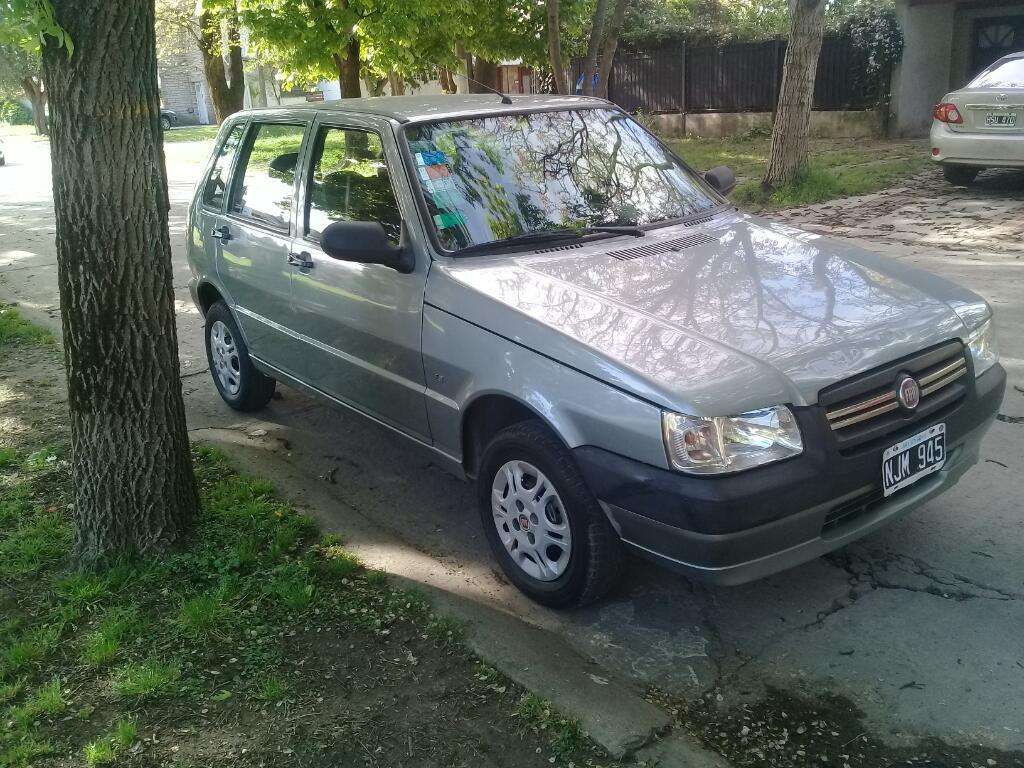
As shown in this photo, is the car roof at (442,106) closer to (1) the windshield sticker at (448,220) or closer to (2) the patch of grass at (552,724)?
(1) the windshield sticker at (448,220)

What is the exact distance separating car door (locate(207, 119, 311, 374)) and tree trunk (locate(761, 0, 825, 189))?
8.08 metres

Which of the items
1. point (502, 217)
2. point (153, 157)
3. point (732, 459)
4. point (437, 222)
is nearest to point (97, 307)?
point (153, 157)

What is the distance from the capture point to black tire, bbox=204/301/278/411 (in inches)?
228

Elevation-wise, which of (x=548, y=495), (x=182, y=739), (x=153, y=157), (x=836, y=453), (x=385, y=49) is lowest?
(x=182, y=739)

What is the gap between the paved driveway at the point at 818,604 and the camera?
315cm

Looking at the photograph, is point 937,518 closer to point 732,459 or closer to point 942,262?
point 732,459

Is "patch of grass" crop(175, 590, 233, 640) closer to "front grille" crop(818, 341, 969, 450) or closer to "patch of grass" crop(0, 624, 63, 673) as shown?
"patch of grass" crop(0, 624, 63, 673)

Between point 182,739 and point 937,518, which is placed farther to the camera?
point 937,518

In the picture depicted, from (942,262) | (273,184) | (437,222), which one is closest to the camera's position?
(437,222)

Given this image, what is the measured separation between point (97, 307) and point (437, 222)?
1392 millimetres

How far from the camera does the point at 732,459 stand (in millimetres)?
3051

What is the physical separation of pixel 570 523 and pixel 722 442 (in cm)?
68

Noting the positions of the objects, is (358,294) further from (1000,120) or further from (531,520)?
(1000,120)

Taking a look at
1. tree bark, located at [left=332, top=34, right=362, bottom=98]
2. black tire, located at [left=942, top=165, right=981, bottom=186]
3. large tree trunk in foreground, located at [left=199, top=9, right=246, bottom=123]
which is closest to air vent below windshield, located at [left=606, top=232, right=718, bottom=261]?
tree bark, located at [left=332, top=34, right=362, bottom=98]
